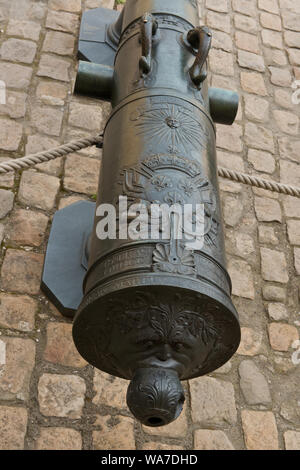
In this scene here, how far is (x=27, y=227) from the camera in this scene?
379 centimetres

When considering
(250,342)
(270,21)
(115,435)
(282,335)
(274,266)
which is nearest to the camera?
(115,435)

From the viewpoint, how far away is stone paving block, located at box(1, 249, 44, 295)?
3504mm

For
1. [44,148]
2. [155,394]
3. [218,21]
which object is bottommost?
[155,394]

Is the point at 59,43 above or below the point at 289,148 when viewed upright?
above

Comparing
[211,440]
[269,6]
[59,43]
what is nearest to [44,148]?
[59,43]

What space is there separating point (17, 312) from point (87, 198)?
1000 mm

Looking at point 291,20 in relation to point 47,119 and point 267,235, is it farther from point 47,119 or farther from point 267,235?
point 47,119

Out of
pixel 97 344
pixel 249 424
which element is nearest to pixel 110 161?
pixel 97 344

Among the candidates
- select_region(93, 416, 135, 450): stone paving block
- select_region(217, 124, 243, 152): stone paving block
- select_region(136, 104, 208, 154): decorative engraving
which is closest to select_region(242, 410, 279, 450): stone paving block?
select_region(93, 416, 135, 450): stone paving block

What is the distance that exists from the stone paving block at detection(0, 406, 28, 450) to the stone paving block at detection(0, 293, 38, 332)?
1.52 ft

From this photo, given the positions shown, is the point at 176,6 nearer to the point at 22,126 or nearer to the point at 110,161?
the point at 110,161

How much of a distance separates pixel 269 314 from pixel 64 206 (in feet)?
4.81

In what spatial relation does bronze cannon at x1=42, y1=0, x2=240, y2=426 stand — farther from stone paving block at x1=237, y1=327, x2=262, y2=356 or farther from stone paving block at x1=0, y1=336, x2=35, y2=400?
stone paving block at x1=237, y1=327, x2=262, y2=356
